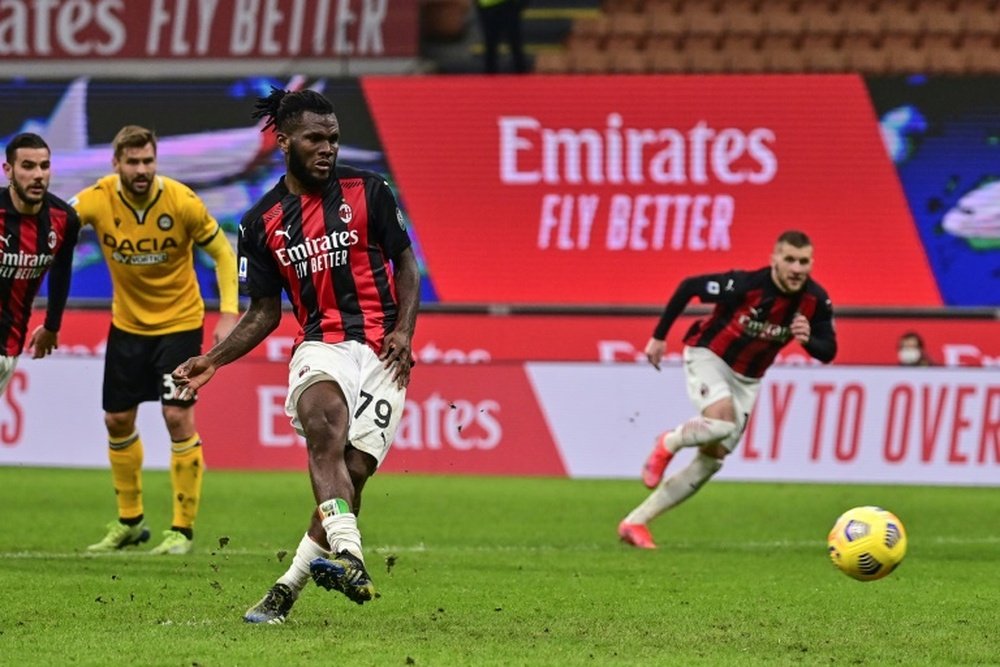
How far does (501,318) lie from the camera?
1986 centimetres

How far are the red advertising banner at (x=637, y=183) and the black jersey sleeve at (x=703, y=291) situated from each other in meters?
8.79

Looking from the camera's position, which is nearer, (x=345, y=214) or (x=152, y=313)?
(x=345, y=214)

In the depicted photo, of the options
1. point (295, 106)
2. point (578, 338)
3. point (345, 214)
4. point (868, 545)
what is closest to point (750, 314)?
point (868, 545)

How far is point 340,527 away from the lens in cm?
666

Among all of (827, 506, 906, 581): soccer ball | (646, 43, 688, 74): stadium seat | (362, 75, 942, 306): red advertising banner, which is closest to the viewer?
(827, 506, 906, 581): soccer ball

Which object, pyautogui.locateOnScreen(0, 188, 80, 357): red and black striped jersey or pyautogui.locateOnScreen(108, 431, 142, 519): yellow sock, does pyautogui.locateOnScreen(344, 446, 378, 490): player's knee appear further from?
pyautogui.locateOnScreen(108, 431, 142, 519): yellow sock

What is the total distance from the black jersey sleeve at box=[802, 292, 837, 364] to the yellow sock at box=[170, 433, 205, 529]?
3.62 m

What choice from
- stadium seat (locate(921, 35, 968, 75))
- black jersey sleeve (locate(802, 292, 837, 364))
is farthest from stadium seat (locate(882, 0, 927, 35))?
black jersey sleeve (locate(802, 292, 837, 364))

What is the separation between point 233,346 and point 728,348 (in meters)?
5.01

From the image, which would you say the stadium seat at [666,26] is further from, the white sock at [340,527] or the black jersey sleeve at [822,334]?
the white sock at [340,527]

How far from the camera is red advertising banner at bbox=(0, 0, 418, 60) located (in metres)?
20.4

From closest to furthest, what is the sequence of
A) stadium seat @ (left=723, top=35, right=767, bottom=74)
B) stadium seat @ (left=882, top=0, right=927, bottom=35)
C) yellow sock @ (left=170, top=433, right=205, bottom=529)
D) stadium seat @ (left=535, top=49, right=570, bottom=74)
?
yellow sock @ (left=170, top=433, right=205, bottom=529) < stadium seat @ (left=723, top=35, right=767, bottom=74) < stadium seat @ (left=535, top=49, right=570, bottom=74) < stadium seat @ (left=882, top=0, right=927, bottom=35)

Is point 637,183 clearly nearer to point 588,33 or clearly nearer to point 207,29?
point 588,33

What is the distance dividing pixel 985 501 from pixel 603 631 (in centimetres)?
870
